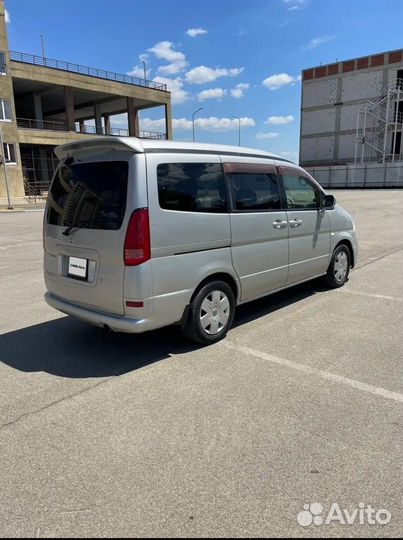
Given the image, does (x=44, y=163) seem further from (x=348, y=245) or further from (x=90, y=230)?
(x=90, y=230)

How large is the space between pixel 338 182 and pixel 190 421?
52.8 m

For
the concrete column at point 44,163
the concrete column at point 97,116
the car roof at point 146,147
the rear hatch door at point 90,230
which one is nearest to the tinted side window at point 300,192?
the car roof at point 146,147

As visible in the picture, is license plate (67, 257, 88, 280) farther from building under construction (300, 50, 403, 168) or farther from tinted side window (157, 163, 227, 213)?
building under construction (300, 50, 403, 168)

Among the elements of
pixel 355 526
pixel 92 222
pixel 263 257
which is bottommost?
pixel 355 526

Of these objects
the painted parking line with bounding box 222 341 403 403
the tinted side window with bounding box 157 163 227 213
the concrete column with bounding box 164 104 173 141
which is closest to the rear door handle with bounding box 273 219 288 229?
the tinted side window with bounding box 157 163 227 213

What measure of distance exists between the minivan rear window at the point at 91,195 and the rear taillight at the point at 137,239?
143 mm

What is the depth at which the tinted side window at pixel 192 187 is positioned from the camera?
3961 millimetres

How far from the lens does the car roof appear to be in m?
3.79

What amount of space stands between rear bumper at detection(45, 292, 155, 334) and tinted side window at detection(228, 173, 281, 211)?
5.56ft

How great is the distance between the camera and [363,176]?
4984cm

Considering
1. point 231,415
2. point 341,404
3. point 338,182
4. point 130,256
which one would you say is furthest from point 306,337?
point 338,182

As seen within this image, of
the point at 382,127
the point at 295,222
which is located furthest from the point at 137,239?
the point at 382,127

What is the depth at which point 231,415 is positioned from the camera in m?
3.24

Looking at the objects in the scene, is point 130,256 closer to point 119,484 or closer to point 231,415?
point 231,415
